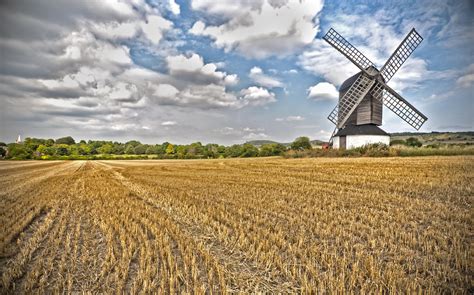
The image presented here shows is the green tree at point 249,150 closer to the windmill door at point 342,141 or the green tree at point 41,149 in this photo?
the windmill door at point 342,141

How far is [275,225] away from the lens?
549 centimetres

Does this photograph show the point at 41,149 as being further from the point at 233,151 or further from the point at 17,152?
the point at 233,151

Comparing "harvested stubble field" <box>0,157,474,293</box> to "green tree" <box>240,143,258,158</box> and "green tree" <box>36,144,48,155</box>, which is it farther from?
"green tree" <box>36,144,48,155</box>

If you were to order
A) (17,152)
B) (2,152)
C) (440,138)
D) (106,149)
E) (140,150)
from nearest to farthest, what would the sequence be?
(440,138) < (2,152) < (17,152) < (140,150) < (106,149)

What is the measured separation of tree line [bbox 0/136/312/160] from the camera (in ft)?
178

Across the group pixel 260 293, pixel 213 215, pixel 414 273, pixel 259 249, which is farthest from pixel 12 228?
pixel 414 273

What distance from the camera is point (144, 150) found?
80.4 metres

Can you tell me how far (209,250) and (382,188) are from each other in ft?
26.5

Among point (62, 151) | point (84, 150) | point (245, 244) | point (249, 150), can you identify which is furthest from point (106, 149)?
point (245, 244)

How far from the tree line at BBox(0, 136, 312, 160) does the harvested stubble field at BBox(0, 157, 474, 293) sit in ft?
104

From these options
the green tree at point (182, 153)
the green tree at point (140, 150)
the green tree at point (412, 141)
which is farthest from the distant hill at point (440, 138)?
the green tree at point (140, 150)

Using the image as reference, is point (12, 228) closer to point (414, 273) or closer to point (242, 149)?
point (414, 273)

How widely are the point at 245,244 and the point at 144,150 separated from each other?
8233 centimetres

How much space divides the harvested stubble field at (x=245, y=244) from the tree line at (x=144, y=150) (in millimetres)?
31568
